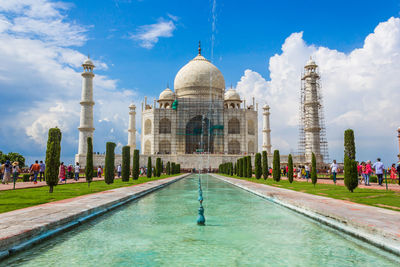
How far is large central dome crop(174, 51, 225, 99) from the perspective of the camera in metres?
41.4

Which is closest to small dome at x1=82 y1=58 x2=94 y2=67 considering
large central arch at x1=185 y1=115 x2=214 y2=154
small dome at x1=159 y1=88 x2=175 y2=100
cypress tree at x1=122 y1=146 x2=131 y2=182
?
small dome at x1=159 y1=88 x2=175 y2=100

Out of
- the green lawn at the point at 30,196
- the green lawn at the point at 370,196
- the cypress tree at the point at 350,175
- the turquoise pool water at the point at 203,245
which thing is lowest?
the turquoise pool water at the point at 203,245

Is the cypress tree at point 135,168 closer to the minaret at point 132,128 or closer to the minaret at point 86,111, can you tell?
the minaret at point 86,111

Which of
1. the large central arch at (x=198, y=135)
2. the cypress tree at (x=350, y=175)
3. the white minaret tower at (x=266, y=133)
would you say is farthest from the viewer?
the large central arch at (x=198, y=135)

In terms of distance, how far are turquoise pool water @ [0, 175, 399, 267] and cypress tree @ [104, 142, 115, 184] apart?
850cm

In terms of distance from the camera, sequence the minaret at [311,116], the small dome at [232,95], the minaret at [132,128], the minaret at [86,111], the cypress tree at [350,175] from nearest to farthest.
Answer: the cypress tree at [350,175], the minaret at [86,111], the minaret at [311,116], the minaret at [132,128], the small dome at [232,95]

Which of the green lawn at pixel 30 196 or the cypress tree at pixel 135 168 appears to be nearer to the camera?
the green lawn at pixel 30 196

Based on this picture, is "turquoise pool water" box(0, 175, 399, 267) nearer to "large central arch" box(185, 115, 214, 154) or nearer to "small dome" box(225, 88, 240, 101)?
"large central arch" box(185, 115, 214, 154)

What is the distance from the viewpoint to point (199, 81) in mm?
41500

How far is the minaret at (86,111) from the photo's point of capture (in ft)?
102

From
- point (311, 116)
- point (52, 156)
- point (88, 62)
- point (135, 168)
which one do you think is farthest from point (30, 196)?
point (311, 116)

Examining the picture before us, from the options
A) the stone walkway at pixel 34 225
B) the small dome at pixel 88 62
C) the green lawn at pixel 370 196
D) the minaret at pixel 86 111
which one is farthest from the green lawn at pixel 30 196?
the small dome at pixel 88 62

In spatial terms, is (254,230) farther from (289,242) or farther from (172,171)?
(172,171)

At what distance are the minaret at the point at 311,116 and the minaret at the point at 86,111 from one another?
70.8ft
